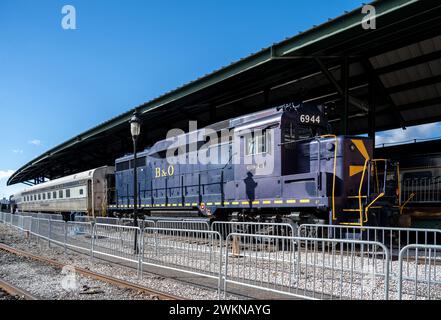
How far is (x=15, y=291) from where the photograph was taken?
7.03 metres

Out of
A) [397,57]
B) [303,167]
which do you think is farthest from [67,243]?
[397,57]

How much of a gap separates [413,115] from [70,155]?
2830 centimetres

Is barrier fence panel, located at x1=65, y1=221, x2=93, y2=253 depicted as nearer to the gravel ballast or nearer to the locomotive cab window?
the gravel ballast

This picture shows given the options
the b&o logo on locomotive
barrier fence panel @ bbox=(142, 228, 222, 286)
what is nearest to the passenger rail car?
the b&o logo on locomotive

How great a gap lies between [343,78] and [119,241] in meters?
10.3

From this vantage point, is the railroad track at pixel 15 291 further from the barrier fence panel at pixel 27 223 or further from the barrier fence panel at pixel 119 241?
the barrier fence panel at pixel 27 223

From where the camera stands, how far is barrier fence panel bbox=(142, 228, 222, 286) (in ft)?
26.6

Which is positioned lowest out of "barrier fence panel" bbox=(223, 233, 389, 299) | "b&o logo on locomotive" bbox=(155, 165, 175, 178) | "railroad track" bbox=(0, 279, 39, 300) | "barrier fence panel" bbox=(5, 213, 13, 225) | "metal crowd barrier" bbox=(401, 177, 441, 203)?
"barrier fence panel" bbox=(5, 213, 13, 225)

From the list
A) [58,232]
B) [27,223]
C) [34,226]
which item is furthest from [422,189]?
[27,223]

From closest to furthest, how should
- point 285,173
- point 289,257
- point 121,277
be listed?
1. point 289,257
2. point 121,277
3. point 285,173

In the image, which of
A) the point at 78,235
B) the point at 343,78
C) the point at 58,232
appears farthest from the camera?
the point at 343,78

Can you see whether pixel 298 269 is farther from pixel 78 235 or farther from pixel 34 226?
pixel 34 226

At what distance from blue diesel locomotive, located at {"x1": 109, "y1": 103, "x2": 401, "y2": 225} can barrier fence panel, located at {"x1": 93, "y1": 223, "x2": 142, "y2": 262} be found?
3.82m

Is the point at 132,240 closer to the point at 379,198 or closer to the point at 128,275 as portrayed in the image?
the point at 128,275
